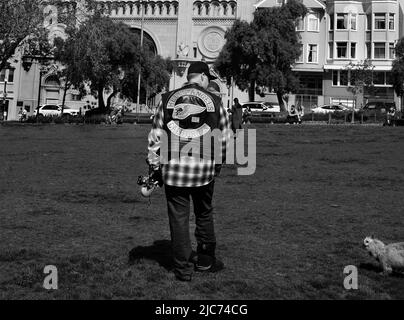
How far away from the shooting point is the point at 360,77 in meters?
54.1

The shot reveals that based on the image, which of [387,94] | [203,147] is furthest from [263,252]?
[387,94]

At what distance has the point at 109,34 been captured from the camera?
42.9 metres

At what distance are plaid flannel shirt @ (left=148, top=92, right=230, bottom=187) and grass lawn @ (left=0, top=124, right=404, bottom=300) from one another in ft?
3.06

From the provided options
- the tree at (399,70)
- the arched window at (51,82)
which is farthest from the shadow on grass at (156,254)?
the arched window at (51,82)

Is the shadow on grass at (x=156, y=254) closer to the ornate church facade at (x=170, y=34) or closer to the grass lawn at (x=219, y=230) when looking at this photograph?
the grass lawn at (x=219, y=230)

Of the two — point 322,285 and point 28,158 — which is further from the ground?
point 28,158

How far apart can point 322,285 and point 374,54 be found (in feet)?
206

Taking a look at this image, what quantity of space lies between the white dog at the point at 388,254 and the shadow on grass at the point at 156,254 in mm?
2012

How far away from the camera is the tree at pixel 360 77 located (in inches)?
2132

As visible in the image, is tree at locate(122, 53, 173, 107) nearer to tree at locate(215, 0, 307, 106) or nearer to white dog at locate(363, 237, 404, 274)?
tree at locate(215, 0, 307, 106)

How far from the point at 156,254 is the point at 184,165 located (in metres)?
1.37

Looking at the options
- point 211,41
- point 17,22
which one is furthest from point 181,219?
point 211,41

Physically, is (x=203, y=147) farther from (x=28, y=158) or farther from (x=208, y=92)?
(x=28, y=158)
